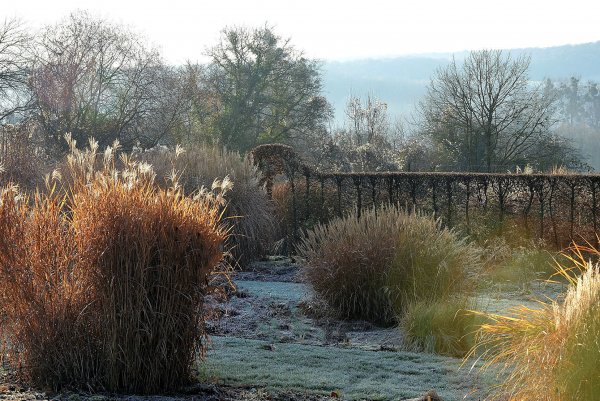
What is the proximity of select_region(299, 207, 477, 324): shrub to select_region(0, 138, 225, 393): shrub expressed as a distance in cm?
366

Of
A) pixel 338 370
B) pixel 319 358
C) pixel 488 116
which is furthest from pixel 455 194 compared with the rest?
pixel 488 116

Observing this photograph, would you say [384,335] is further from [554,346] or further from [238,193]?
[238,193]

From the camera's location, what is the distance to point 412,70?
575 ft

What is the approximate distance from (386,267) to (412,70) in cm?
17080

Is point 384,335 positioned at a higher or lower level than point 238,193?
lower

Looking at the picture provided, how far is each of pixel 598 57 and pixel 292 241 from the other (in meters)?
188

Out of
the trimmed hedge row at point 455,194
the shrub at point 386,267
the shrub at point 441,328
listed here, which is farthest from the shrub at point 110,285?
the trimmed hedge row at point 455,194

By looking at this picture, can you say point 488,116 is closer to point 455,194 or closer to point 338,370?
point 455,194

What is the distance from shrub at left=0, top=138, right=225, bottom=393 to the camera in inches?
192

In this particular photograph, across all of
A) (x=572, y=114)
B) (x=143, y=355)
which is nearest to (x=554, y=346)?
(x=143, y=355)

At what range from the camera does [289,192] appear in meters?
16.5

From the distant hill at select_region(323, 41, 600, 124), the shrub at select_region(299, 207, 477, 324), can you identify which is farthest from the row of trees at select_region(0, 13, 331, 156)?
the distant hill at select_region(323, 41, 600, 124)

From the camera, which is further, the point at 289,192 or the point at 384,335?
the point at 289,192

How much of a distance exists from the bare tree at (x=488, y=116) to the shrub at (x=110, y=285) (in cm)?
2299
